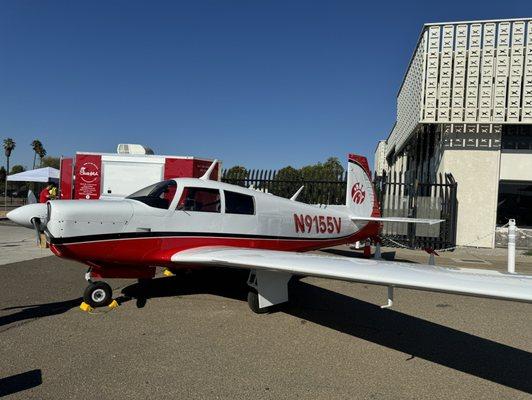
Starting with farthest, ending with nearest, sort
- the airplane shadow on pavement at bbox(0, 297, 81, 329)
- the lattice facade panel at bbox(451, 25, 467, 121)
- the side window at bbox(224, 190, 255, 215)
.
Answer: the lattice facade panel at bbox(451, 25, 467, 121), the side window at bbox(224, 190, 255, 215), the airplane shadow on pavement at bbox(0, 297, 81, 329)

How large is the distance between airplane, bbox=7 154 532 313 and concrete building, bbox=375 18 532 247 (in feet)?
35.6

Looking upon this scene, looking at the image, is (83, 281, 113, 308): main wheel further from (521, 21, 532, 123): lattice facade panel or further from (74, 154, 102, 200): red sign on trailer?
(521, 21, 532, 123): lattice facade panel

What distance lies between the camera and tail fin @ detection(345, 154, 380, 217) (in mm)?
8641

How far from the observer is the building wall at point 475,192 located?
15.1 m

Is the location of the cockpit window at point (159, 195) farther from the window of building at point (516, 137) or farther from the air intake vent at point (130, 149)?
the window of building at point (516, 137)

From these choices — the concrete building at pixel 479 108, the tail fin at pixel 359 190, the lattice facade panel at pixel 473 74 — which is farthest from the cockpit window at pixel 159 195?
the lattice facade panel at pixel 473 74

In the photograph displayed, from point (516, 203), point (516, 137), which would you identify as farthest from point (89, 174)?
point (516, 203)

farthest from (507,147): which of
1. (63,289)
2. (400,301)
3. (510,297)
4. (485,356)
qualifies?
(63,289)

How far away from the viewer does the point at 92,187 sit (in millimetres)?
11758

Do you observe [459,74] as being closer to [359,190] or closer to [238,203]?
[359,190]

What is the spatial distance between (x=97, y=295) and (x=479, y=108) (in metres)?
14.6

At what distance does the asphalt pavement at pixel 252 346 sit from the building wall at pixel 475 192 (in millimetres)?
9493

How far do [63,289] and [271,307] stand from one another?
344 cm

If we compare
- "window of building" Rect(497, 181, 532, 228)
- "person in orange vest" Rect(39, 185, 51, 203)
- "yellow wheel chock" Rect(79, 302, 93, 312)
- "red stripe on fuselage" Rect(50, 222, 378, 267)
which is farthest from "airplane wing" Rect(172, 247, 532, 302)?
"window of building" Rect(497, 181, 532, 228)
